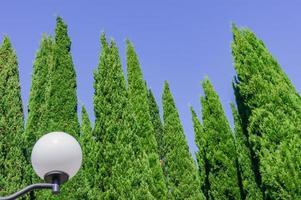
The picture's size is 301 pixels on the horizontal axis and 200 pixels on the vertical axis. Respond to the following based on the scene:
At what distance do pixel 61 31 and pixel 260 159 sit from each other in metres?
11.8

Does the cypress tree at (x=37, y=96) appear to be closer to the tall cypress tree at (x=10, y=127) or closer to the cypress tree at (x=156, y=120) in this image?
the tall cypress tree at (x=10, y=127)

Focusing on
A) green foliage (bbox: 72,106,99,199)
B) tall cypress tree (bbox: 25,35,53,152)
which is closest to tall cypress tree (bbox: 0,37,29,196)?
tall cypress tree (bbox: 25,35,53,152)

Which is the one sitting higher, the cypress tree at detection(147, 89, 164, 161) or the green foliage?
the cypress tree at detection(147, 89, 164, 161)

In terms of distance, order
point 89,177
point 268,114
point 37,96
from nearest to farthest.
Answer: point 268,114 < point 89,177 < point 37,96

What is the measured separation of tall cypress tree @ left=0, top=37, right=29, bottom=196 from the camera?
13.9m

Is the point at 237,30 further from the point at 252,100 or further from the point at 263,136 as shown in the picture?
the point at 263,136

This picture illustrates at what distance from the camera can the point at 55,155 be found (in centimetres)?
283

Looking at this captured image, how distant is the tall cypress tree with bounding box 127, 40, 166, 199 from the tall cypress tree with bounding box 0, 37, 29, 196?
4.90m

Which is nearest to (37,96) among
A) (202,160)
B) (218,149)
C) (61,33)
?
(61,33)

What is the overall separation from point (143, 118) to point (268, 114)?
433 inches

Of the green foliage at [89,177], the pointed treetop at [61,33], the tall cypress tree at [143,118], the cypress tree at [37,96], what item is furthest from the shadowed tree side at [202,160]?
the pointed treetop at [61,33]

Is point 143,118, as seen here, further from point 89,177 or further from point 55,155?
point 55,155

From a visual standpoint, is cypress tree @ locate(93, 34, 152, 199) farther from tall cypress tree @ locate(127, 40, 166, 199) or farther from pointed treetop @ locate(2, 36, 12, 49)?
pointed treetop @ locate(2, 36, 12, 49)

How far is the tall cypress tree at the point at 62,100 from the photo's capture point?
13874mm
